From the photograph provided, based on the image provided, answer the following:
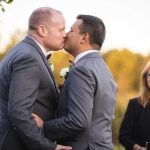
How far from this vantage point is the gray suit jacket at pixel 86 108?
5871 mm

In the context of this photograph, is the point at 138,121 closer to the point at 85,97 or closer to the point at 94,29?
the point at 94,29

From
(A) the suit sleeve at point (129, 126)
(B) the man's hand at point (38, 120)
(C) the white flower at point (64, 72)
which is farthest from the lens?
(A) the suit sleeve at point (129, 126)

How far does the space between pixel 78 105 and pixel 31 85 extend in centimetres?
43

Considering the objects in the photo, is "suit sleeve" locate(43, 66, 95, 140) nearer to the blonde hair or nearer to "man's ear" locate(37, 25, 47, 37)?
"man's ear" locate(37, 25, 47, 37)

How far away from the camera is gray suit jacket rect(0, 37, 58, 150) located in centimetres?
584

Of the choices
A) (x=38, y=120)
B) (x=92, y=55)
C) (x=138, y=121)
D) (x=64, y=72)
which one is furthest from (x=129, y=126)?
(x=38, y=120)

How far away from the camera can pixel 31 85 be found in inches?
231

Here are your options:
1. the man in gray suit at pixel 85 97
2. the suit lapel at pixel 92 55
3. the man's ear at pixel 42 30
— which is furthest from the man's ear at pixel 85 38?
the man's ear at pixel 42 30

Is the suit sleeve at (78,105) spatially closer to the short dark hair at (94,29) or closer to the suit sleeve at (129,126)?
the short dark hair at (94,29)

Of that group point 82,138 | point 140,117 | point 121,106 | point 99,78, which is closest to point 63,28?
point 99,78

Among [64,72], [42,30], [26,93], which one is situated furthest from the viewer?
[64,72]

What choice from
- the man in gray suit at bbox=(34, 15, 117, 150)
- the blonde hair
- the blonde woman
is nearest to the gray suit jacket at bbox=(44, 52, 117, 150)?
the man in gray suit at bbox=(34, 15, 117, 150)

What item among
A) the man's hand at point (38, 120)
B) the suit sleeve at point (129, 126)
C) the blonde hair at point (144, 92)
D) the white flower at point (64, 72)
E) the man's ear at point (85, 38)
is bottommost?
the suit sleeve at point (129, 126)

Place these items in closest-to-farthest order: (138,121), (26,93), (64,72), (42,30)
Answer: (26,93), (42,30), (64,72), (138,121)
